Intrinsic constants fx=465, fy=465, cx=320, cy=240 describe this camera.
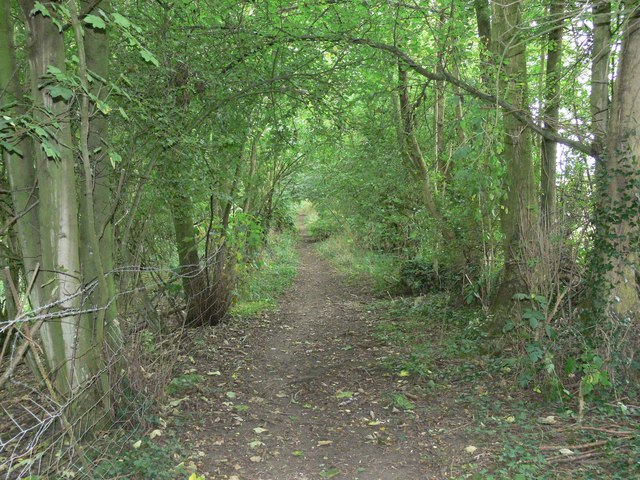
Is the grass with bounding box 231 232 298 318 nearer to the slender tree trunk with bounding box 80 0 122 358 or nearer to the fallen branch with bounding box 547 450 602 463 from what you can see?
the slender tree trunk with bounding box 80 0 122 358

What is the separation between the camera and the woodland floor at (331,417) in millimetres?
3729

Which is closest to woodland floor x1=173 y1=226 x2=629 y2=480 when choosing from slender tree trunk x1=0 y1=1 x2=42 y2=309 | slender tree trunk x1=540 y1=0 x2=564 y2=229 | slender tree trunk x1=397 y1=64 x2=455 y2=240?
slender tree trunk x1=0 y1=1 x2=42 y2=309

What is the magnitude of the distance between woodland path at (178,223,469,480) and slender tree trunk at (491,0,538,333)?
2.00 m

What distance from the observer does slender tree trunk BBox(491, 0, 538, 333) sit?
19.3ft

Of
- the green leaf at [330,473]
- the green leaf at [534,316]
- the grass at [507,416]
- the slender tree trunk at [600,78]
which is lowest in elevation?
the green leaf at [330,473]

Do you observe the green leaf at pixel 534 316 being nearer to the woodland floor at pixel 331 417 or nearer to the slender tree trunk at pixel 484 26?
the woodland floor at pixel 331 417

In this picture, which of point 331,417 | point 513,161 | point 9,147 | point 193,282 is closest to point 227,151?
point 193,282

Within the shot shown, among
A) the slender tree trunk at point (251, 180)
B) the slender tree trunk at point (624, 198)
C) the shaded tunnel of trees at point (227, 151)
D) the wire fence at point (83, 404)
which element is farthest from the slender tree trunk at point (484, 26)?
the wire fence at point (83, 404)

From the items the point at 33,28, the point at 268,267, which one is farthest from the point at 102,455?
the point at 268,267

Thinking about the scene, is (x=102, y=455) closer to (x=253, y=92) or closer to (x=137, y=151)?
(x=137, y=151)

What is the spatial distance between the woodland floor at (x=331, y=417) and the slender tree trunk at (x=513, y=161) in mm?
1310

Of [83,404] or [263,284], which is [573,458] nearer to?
[83,404]

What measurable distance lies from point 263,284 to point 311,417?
7509 mm

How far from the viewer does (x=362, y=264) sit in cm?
1484
